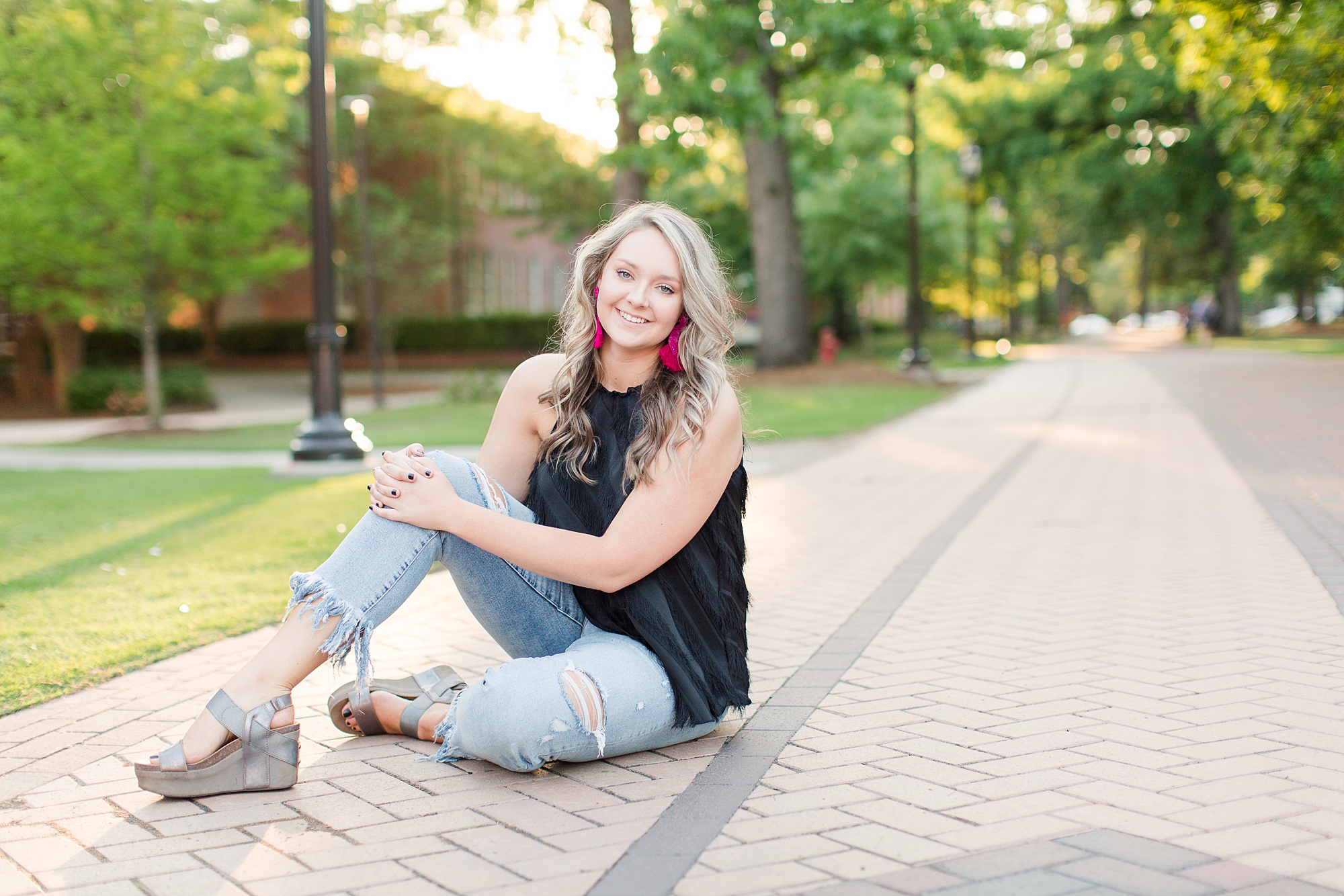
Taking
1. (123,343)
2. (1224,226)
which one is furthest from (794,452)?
(1224,226)

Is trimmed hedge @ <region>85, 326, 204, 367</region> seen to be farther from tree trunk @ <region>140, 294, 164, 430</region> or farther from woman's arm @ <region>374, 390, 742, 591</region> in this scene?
woman's arm @ <region>374, 390, 742, 591</region>

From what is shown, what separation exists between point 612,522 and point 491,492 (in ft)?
1.10

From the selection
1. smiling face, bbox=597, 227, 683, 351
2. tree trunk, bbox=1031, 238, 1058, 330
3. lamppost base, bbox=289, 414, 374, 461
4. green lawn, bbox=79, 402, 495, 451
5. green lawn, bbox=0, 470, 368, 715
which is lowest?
green lawn, bbox=0, 470, 368, 715

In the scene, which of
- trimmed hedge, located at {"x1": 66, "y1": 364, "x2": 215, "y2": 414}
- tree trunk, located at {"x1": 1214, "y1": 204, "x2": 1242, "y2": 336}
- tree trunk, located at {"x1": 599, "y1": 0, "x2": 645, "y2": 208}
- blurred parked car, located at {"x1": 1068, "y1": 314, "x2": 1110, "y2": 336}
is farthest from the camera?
blurred parked car, located at {"x1": 1068, "y1": 314, "x2": 1110, "y2": 336}

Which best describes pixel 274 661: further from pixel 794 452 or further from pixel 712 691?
pixel 794 452

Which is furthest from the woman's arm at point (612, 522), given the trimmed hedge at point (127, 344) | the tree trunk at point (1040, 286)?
the tree trunk at point (1040, 286)

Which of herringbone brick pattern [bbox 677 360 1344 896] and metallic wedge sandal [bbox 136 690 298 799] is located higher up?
metallic wedge sandal [bbox 136 690 298 799]

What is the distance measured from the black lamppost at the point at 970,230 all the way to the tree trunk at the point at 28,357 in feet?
67.4

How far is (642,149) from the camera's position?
60.3 ft

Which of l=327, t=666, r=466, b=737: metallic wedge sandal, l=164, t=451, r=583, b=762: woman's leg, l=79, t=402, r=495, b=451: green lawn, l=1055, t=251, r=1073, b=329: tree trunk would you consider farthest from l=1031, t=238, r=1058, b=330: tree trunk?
l=164, t=451, r=583, b=762: woman's leg

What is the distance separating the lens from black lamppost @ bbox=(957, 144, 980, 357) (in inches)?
1088

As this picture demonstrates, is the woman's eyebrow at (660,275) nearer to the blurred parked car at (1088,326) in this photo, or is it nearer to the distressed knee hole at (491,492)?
the distressed knee hole at (491,492)

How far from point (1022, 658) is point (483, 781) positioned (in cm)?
211

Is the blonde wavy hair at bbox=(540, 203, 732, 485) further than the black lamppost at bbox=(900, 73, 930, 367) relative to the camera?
No
